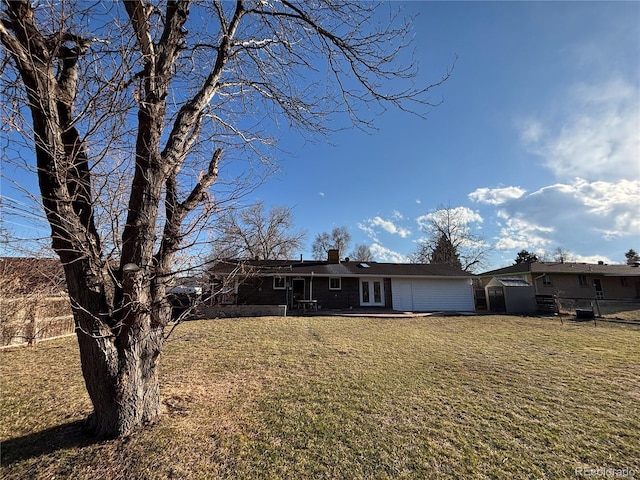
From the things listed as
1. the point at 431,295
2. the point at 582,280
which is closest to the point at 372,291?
the point at 431,295

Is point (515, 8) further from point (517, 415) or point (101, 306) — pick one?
point (101, 306)

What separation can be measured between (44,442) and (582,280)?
3475cm

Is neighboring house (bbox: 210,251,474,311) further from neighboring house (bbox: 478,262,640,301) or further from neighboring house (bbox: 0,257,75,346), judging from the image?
neighboring house (bbox: 0,257,75,346)

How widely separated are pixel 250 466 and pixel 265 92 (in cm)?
492

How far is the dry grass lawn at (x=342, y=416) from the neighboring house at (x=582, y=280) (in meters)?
21.2

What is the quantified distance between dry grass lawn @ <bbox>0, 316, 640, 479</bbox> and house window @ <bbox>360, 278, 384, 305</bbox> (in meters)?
12.0

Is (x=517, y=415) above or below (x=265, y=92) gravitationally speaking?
below

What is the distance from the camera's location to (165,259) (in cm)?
328

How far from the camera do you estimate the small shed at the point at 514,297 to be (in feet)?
57.2

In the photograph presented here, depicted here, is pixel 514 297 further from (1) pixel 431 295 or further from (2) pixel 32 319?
(2) pixel 32 319

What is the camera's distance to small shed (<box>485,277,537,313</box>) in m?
17.4

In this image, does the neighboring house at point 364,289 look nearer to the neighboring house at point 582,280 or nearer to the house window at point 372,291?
the house window at point 372,291

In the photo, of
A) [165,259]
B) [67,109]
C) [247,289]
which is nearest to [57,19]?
[67,109]

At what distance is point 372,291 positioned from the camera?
1933 cm
